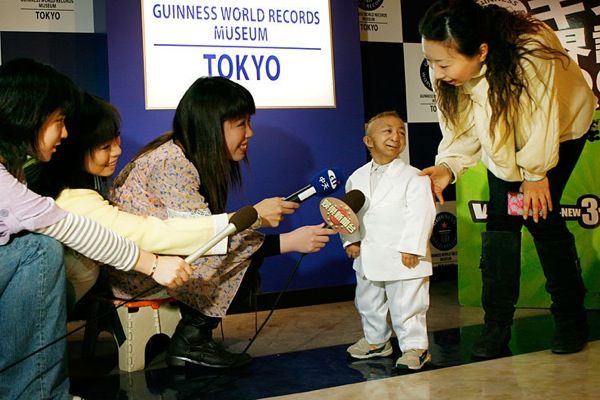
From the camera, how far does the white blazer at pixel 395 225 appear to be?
201cm

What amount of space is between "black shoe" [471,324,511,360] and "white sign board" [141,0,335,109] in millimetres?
1284

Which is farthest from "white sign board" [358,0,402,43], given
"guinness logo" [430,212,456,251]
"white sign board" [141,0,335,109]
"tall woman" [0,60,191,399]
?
"tall woman" [0,60,191,399]

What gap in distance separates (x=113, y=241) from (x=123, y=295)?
17.0 inches

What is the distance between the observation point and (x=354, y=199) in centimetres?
202

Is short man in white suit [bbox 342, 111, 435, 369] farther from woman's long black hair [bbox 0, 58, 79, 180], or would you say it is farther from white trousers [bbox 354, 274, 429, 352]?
woman's long black hair [bbox 0, 58, 79, 180]

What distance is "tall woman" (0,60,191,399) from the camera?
5.08 feet

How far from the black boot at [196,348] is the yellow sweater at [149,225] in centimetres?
26

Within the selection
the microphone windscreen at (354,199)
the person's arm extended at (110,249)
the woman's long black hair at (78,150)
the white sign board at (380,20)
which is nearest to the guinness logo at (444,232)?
the white sign board at (380,20)

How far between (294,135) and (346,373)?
1267 millimetres

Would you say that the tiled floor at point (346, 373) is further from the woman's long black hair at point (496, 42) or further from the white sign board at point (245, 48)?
the white sign board at point (245, 48)

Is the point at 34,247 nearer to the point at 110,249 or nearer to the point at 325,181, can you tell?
the point at 110,249

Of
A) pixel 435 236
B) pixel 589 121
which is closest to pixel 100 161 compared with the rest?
pixel 589 121

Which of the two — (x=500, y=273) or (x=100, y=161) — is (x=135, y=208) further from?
(x=500, y=273)

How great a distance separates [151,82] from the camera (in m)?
2.75
